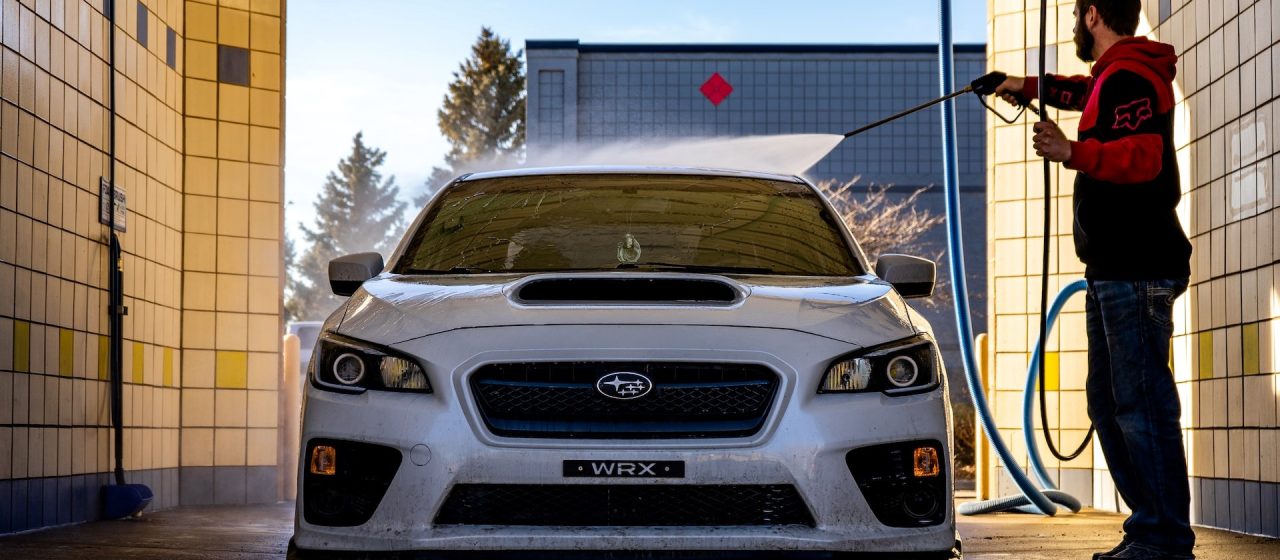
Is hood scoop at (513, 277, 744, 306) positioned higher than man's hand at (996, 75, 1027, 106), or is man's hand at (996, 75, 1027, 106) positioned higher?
man's hand at (996, 75, 1027, 106)

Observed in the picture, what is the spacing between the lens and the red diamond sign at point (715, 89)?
31141mm

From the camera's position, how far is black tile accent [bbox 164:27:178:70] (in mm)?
10117

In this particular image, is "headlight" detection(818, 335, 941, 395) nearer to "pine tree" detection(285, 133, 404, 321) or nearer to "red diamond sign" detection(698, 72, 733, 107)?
"red diamond sign" detection(698, 72, 733, 107)

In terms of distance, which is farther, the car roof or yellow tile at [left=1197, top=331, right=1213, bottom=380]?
yellow tile at [left=1197, top=331, right=1213, bottom=380]

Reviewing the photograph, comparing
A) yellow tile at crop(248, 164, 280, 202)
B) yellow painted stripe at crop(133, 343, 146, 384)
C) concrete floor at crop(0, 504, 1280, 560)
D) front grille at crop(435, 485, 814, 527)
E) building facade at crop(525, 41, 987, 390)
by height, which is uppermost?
building facade at crop(525, 41, 987, 390)

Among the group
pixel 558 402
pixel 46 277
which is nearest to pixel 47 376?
pixel 46 277

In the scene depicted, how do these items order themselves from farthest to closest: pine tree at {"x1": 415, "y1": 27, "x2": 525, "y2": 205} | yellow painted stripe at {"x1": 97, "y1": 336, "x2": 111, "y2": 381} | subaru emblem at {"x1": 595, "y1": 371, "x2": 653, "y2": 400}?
pine tree at {"x1": 415, "y1": 27, "x2": 525, "y2": 205} → yellow painted stripe at {"x1": 97, "y1": 336, "x2": 111, "y2": 381} → subaru emblem at {"x1": 595, "y1": 371, "x2": 653, "y2": 400}

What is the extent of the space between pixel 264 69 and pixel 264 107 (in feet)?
0.94

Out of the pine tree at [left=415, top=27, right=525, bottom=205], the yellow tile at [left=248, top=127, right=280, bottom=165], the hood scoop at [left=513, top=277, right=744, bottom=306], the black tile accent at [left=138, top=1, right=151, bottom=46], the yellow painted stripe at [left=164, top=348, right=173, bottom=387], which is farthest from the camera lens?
the pine tree at [left=415, top=27, right=525, bottom=205]

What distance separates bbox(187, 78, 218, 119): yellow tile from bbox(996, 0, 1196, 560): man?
7.04 meters

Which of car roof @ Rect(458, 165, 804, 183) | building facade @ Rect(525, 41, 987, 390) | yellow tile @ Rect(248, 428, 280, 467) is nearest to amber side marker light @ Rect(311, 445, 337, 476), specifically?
car roof @ Rect(458, 165, 804, 183)

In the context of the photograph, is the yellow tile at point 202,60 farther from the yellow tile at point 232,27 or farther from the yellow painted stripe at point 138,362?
the yellow painted stripe at point 138,362

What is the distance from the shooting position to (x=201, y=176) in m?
10.4

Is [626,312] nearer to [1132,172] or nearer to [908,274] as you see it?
[908,274]
